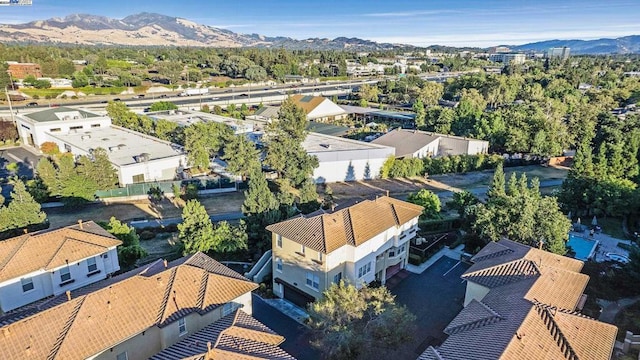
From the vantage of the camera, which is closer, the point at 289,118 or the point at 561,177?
the point at 289,118

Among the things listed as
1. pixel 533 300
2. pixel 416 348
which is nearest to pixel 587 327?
pixel 533 300

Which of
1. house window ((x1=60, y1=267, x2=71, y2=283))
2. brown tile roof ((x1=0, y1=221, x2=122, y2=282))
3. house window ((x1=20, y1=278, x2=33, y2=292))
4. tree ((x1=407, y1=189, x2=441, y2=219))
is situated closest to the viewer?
brown tile roof ((x1=0, y1=221, x2=122, y2=282))

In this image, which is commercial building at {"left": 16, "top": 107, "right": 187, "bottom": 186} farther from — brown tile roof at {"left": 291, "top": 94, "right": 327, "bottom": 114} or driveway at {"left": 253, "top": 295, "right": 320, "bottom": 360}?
brown tile roof at {"left": 291, "top": 94, "right": 327, "bottom": 114}

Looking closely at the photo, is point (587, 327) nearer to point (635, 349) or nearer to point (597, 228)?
point (635, 349)

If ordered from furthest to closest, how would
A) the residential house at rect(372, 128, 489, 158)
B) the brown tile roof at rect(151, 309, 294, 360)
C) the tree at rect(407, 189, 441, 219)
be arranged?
the residential house at rect(372, 128, 489, 158) < the tree at rect(407, 189, 441, 219) < the brown tile roof at rect(151, 309, 294, 360)

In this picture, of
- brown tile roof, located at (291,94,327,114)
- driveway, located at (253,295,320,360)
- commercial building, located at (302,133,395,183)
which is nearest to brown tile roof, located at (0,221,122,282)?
driveway, located at (253,295,320,360)
